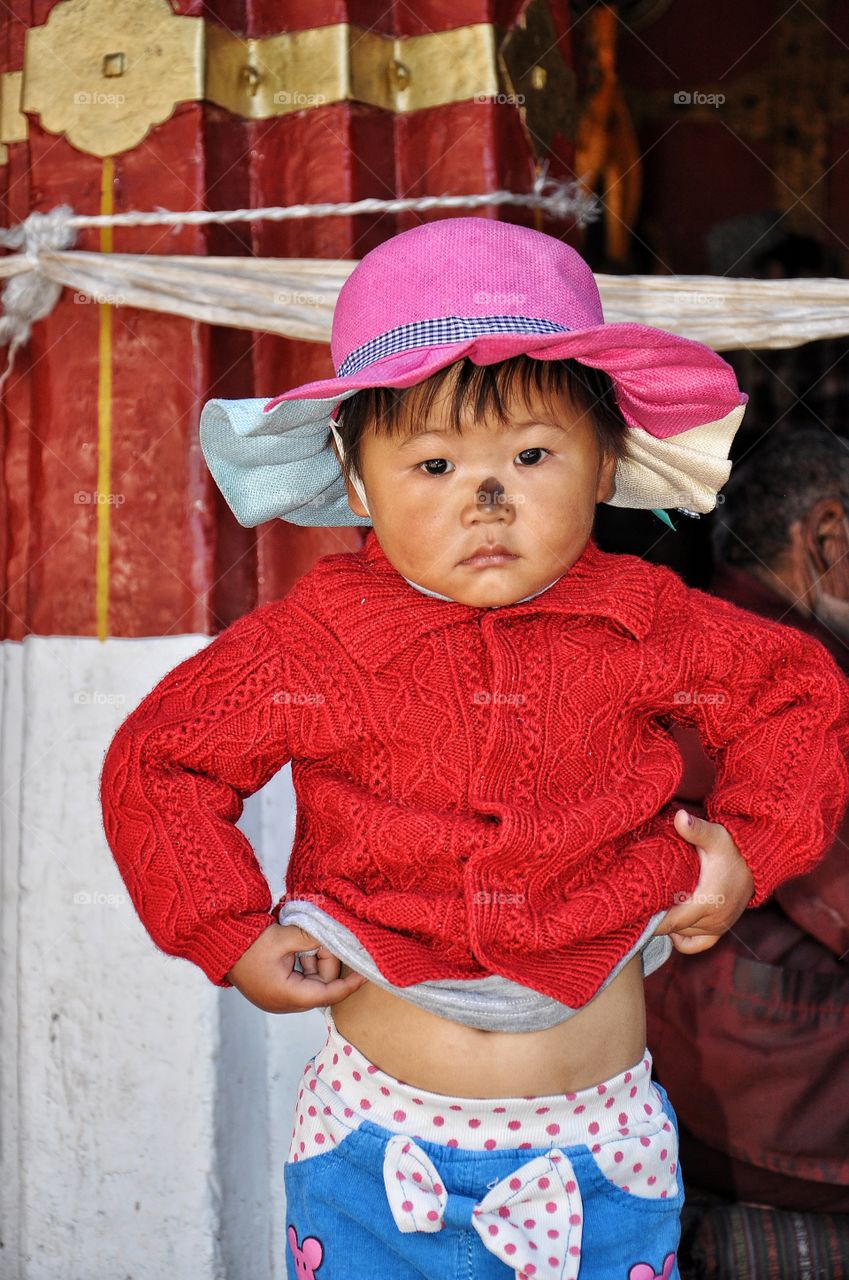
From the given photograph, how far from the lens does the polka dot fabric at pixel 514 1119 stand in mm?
1578

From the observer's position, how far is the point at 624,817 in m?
1.61

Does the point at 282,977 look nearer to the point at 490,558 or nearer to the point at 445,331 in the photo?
the point at 490,558

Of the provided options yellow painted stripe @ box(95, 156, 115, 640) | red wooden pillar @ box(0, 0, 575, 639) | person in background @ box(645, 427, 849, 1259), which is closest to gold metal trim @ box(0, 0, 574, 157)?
red wooden pillar @ box(0, 0, 575, 639)

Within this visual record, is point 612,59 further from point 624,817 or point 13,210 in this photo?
Answer: point 624,817

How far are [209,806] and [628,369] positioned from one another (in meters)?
0.75

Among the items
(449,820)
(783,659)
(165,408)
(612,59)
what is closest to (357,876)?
(449,820)

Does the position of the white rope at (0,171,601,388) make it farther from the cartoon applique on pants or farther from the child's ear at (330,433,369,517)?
the cartoon applique on pants

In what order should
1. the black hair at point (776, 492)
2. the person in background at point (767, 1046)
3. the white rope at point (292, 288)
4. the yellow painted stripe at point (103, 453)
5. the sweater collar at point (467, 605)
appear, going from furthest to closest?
the black hair at point (776, 492) < the person in background at point (767, 1046) < the yellow painted stripe at point (103, 453) < the white rope at point (292, 288) < the sweater collar at point (467, 605)

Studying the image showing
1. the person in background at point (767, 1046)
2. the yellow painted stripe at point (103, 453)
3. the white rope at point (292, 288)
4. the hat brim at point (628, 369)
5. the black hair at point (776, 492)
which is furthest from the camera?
the black hair at point (776, 492)

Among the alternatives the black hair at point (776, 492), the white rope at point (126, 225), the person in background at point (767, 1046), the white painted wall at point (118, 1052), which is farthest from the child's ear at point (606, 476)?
the black hair at point (776, 492)

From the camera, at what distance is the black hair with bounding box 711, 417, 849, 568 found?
303cm

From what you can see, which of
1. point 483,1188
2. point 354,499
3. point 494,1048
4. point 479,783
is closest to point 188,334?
point 354,499

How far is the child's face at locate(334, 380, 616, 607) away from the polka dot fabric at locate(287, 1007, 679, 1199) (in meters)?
0.61

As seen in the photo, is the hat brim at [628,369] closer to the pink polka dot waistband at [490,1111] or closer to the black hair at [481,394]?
the black hair at [481,394]
